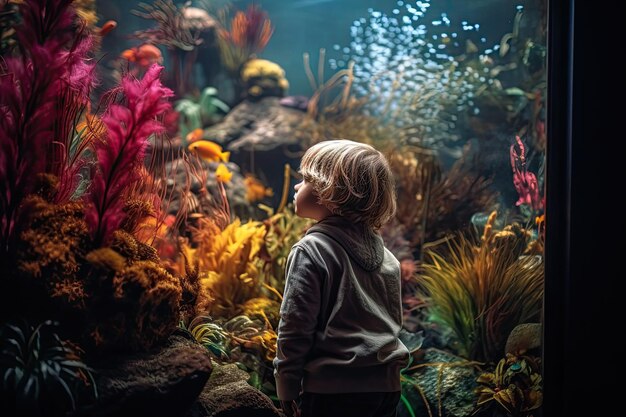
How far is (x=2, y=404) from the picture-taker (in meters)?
1.89

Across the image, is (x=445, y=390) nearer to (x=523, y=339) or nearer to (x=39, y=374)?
(x=523, y=339)

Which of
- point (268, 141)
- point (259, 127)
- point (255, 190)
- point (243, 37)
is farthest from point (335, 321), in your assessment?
point (243, 37)

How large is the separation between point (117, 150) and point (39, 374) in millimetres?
1013

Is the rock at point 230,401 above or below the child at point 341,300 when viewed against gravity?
below

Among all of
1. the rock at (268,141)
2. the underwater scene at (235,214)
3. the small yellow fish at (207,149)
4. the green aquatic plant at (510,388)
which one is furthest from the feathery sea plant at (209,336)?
the rock at (268,141)

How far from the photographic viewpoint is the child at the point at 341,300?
2.22m

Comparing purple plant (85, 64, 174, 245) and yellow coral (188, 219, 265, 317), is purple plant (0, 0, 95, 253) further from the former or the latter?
yellow coral (188, 219, 265, 317)

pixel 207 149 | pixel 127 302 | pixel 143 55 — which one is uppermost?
pixel 143 55

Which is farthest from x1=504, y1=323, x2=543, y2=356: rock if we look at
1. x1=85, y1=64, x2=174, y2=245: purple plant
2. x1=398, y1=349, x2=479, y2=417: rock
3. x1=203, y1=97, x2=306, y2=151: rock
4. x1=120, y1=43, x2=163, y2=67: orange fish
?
x1=120, y1=43, x2=163, y2=67: orange fish

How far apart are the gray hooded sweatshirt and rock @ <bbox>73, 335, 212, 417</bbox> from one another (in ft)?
1.32

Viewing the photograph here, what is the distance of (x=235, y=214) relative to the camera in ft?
19.5

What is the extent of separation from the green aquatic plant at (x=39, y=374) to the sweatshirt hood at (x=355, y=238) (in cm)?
120

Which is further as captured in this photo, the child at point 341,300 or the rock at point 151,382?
the child at point 341,300

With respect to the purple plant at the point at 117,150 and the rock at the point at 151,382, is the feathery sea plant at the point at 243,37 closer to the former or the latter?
the purple plant at the point at 117,150
